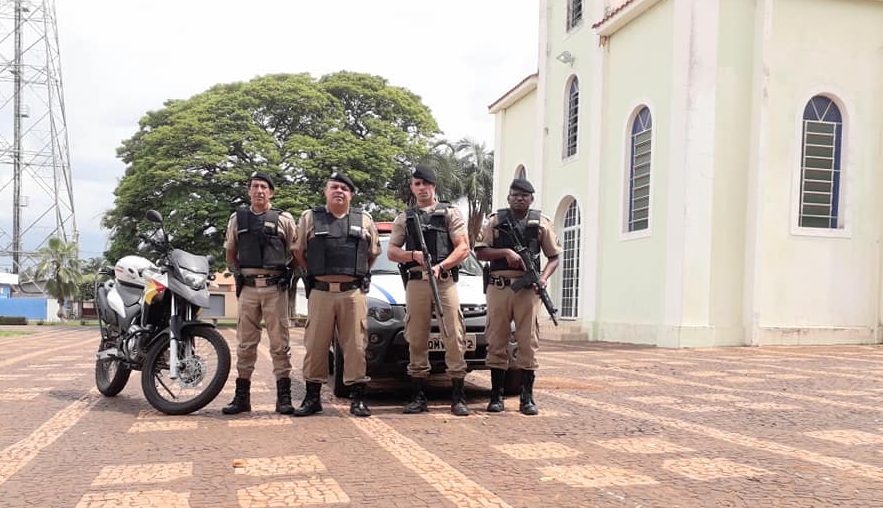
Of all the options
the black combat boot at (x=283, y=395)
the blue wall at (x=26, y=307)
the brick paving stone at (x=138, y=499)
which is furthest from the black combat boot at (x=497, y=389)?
the blue wall at (x=26, y=307)

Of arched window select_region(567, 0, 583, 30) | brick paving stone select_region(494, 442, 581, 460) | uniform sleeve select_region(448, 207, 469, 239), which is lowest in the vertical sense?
brick paving stone select_region(494, 442, 581, 460)

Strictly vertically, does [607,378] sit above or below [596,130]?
below

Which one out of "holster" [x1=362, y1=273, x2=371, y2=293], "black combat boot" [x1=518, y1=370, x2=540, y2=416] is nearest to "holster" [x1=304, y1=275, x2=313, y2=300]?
"holster" [x1=362, y1=273, x2=371, y2=293]

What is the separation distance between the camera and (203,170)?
85.7 feet

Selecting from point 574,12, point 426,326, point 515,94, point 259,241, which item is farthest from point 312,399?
point 515,94

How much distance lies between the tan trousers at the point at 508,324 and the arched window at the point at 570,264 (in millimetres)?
12536

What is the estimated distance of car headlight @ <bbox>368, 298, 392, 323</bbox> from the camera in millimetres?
6176

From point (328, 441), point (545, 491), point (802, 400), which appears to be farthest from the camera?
point (802, 400)

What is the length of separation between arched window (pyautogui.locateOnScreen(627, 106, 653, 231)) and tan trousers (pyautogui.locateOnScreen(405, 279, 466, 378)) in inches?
400

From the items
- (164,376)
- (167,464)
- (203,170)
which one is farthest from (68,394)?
(203,170)

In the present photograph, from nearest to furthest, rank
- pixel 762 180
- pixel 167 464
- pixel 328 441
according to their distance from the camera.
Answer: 1. pixel 167 464
2. pixel 328 441
3. pixel 762 180

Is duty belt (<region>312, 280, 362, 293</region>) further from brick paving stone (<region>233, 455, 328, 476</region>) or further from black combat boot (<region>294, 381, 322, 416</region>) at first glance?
brick paving stone (<region>233, 455, 328, 476</region>)

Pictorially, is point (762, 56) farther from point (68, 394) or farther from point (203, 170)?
point (203, 170)

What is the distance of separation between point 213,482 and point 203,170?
23867 mm
